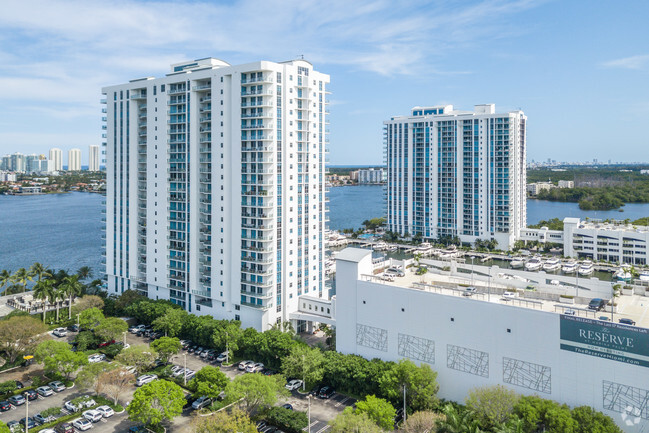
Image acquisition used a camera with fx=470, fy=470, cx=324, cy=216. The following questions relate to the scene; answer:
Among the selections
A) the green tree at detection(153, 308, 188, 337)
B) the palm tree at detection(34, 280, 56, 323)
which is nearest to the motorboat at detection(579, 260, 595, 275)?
the green tree at detection(153, 308, 188, 337)

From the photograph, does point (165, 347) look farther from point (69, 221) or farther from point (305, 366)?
point (69, 221)

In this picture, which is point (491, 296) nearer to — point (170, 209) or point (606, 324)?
point (606, 324)

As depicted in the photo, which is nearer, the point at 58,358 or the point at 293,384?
the point at 58,358

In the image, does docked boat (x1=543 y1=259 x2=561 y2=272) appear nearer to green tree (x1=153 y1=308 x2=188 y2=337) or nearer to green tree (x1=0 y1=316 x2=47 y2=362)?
Answer: green tree (x1=153 y1=308 x2=188 y2=337)

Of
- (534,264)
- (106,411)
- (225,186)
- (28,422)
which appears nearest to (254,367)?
(106,411)

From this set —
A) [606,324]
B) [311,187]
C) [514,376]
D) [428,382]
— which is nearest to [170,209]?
[311,187]

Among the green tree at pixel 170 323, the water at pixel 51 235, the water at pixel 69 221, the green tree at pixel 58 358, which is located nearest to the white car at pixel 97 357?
the green tree at pixel 58 358
